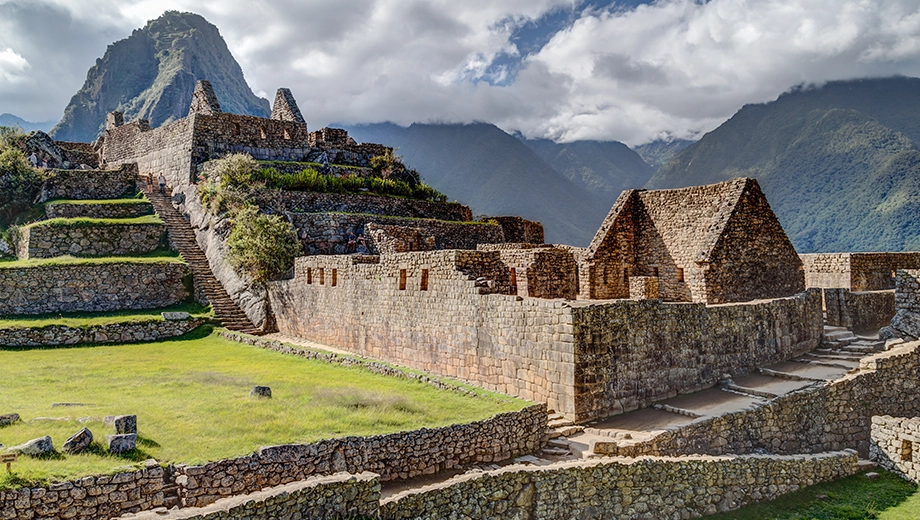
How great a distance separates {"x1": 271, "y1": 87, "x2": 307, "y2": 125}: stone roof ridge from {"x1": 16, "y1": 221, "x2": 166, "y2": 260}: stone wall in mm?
12718

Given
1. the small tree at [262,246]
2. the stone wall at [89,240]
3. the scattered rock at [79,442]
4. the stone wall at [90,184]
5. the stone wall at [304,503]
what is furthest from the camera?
the stone wall at [90,184]

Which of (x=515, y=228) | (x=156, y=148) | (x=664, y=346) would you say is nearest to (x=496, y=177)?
(x=515, y=228)

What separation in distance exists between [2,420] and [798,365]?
1743 centimetres

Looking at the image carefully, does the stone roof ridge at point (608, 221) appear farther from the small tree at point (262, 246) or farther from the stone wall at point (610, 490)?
the small tree at point (262, 246)

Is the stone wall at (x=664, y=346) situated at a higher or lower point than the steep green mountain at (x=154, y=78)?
lower

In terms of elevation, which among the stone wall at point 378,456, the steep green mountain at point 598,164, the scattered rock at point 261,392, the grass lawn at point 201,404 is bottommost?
the stone wall at point 378,456

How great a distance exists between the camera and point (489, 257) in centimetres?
1673

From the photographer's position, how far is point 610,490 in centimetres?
1008

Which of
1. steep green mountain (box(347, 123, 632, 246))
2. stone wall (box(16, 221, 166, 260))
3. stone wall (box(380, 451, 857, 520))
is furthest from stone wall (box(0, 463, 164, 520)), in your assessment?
steep green mountain (box(347, 123, 632, 246))

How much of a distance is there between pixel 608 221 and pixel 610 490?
42.4 feet

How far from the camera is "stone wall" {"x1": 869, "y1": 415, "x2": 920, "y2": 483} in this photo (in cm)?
1354

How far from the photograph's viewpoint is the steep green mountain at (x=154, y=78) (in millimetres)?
101438

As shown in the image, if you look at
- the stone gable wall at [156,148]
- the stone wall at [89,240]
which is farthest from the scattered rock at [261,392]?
the stone gable wall at [156,148]

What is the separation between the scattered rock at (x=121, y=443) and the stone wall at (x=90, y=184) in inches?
972
